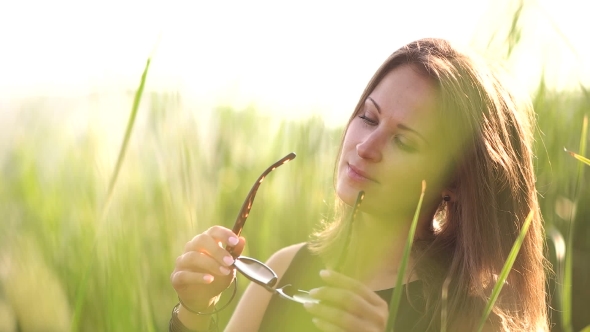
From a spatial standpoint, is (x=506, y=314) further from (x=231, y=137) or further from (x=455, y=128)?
(x=231, y=137)

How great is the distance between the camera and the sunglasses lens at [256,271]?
103 cm

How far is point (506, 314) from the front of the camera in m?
1.39

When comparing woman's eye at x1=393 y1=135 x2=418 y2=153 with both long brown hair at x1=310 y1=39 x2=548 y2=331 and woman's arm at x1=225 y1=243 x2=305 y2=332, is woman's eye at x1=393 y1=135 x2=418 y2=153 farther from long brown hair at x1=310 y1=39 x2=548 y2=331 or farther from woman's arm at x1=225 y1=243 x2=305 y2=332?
woman's arm at x1=225 y1=243 x2=305 y2=332

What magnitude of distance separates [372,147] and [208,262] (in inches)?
14.1

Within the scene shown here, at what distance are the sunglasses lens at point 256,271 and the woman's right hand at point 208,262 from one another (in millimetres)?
33

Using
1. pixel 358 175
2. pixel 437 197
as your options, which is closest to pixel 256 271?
pixel 358 175

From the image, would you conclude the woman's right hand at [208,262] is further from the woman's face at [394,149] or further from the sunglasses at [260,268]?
the woman's face at [394,149]

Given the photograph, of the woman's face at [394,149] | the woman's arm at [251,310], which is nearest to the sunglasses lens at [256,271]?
the woman's face at [394,149]

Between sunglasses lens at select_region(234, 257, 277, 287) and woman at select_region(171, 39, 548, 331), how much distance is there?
5.1 inches

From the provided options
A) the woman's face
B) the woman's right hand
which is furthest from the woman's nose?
the woman's right hand

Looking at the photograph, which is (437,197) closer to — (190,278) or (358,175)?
(358,175)

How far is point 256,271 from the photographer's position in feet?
3.50

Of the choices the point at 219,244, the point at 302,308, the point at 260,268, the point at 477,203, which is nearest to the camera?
the point at 260,268

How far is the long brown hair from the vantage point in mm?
1399
